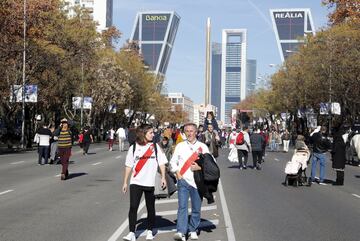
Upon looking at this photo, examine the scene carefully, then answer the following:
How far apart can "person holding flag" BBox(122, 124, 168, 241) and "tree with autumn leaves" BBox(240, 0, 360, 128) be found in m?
33.3

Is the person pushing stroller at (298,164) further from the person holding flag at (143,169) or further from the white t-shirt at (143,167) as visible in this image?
the white t-shirt at (143,167)

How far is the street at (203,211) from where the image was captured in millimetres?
8758

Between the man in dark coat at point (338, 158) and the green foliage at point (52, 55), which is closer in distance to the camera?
the man in dark coat at point (338, 158)

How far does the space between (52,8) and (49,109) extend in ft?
40.5

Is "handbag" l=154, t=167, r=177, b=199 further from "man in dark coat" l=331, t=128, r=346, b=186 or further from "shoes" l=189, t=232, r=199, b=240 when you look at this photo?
"man in dark coat" l=331, t=128, r=346, b=186

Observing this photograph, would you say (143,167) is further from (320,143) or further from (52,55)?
(52,55)

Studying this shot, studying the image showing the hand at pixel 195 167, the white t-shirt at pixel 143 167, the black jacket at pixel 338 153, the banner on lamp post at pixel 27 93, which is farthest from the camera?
the banner on lamp post at pixel 27 93

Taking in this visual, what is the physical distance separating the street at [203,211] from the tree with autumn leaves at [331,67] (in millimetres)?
26455

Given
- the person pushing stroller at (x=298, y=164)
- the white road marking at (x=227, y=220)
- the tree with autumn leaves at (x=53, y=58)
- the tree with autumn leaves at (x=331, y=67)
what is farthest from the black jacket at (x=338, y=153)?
the tree with autumn leaves at (x=53, y=58)

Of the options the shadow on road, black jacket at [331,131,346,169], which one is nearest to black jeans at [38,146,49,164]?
the shadow on road

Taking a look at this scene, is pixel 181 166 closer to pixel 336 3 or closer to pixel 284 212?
pixel 284 212

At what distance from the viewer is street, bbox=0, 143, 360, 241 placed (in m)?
8.76

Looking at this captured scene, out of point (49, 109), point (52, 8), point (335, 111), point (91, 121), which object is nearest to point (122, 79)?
point (91, 121)

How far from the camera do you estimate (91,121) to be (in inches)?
2726
